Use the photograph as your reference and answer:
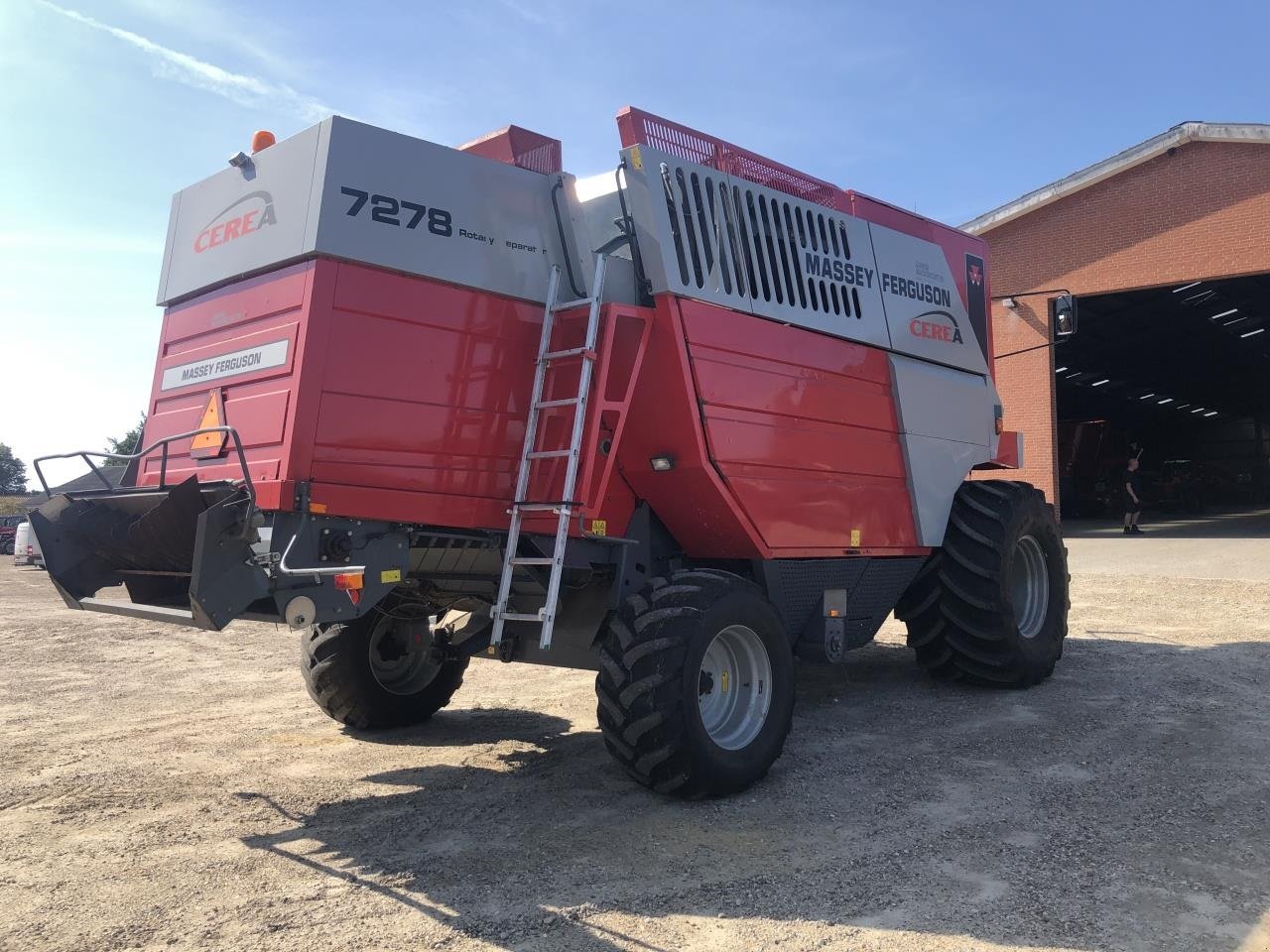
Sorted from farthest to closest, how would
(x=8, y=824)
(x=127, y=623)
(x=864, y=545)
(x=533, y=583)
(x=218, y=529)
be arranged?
(x=127, y=623) → (x=864, y=545) → (x=533, y=583) → (x=8, y=824) → (x=218, y=529)

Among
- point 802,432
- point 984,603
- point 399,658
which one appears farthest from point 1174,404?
point 399,658

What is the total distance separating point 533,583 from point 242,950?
2.18m

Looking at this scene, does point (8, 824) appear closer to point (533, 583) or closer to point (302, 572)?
point (302, 572)

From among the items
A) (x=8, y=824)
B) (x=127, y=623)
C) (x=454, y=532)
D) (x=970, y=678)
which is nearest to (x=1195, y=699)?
(x=970, y=678)

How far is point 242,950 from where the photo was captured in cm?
318

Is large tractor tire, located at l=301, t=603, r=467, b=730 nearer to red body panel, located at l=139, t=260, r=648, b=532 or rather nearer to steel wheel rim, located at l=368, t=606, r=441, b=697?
steel wheel rim, located at l=368, t=606, r=441, b=697

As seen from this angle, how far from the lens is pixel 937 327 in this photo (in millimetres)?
7059

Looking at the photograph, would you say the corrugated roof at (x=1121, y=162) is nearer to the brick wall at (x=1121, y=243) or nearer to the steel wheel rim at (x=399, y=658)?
the brick wall at (x=1121, y=243)

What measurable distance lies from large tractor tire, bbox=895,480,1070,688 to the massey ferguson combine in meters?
0.70

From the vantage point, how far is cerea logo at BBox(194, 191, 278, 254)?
15.1 feet

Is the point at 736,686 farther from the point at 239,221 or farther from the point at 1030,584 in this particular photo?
the point at 1030,584

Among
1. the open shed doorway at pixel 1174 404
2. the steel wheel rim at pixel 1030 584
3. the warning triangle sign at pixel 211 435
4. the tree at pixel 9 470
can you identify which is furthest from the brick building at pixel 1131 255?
the tree at pixel 9 470

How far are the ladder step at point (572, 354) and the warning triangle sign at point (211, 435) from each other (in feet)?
5.17

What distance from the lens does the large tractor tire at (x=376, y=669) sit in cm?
599
